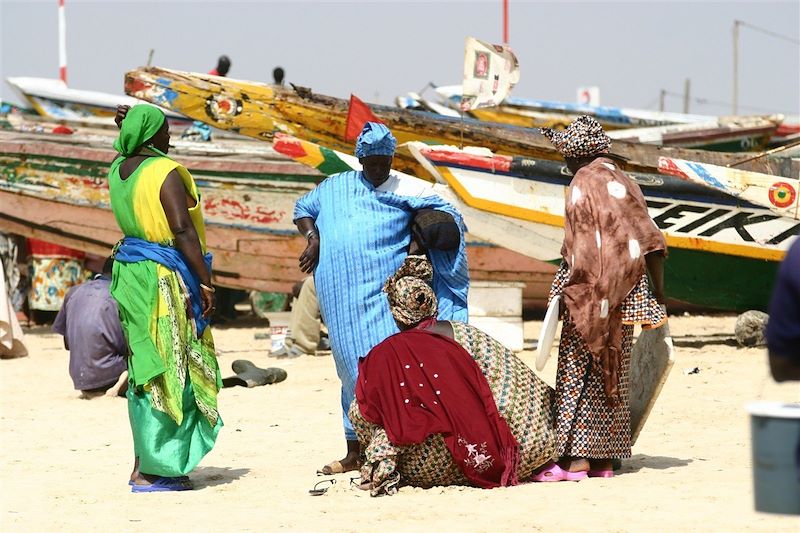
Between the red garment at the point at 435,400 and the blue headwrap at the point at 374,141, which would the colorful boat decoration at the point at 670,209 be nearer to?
the blue headwrap at the point at 374,141

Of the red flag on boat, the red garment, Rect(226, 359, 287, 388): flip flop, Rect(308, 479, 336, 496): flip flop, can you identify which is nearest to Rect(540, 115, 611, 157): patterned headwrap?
the red garment

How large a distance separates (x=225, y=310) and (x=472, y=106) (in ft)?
17.7

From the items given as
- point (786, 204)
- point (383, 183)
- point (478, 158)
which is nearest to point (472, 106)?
point (478, 158)

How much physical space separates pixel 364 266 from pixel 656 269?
1227mm

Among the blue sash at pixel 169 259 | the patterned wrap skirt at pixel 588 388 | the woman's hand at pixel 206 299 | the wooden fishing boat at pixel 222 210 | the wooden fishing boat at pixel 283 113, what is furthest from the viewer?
the wooden fishing boat at pixel 222 210

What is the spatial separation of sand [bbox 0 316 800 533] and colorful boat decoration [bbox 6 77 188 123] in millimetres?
12890

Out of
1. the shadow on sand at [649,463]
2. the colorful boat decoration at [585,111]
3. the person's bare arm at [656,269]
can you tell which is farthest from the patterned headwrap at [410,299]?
the colorful boat decoration at [585,111]

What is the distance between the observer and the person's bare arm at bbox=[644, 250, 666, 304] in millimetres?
5504

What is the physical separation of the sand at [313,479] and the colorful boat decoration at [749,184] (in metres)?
1.52

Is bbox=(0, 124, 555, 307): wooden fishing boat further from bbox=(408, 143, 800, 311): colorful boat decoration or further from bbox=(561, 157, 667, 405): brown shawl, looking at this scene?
bbox=(561, 157, 667, 405): brown shawl

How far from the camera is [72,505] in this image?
213 inches

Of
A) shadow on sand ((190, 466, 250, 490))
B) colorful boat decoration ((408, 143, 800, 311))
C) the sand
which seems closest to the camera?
the sand

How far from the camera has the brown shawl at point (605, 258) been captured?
537 cm

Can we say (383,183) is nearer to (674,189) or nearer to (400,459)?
(400,459)
